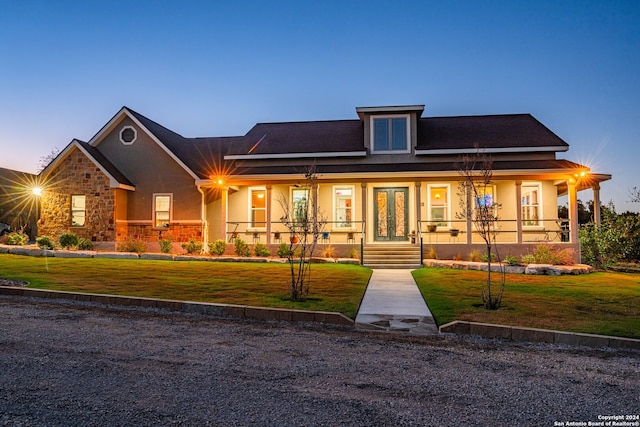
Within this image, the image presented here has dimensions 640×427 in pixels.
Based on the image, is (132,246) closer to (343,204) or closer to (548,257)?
(343,204)

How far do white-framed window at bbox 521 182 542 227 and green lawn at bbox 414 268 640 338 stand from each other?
16.6 feet

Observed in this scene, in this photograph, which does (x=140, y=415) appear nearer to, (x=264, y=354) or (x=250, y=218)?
(x=264, y=354)

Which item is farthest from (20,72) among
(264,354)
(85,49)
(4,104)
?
(264,354)

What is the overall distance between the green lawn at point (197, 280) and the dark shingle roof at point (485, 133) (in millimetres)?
8879

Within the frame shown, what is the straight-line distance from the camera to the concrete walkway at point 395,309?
25.7 ft

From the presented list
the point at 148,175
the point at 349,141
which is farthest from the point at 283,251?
the point at 148,175

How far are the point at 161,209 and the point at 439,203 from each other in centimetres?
1288

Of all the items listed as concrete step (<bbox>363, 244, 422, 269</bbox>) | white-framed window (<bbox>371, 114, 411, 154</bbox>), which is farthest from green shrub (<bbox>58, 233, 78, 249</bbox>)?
white-framed window (<bbox>371, 114, 411, 154</bbox>)

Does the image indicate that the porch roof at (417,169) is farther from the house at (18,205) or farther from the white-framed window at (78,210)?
the house at (18,205)

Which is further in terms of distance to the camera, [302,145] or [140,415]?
[302,145]

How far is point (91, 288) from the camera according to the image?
1042 cm

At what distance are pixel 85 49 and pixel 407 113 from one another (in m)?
15.3

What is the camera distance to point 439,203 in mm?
19875

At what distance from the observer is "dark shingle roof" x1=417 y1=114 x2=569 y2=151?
20.4 m
